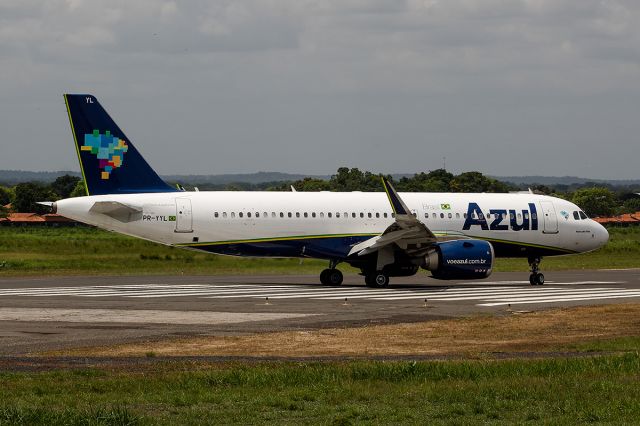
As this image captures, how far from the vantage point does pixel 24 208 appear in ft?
465

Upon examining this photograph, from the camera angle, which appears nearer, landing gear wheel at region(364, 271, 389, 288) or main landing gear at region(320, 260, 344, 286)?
landing gear wheel at region(364, 271, 389, 288)

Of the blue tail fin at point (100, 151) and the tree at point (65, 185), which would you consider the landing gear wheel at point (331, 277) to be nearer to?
the blue tail fin at point (100, 151)

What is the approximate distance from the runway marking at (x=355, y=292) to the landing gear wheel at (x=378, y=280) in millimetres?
455

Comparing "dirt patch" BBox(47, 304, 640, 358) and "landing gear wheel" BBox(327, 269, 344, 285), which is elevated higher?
"dirt patch" BBox(47, 304, 640, 358)

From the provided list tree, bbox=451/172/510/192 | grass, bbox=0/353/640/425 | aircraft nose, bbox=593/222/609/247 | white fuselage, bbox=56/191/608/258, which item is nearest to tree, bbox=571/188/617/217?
tree, bbox=451/172/510/192

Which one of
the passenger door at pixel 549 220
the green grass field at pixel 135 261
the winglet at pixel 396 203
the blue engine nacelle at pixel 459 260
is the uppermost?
the winglet at pixel 396 203

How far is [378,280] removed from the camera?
4100 centimetres

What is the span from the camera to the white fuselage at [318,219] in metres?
39.9

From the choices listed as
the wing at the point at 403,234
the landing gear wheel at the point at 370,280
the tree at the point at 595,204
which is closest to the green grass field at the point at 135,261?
the landing gear wheel at the point at 370,280

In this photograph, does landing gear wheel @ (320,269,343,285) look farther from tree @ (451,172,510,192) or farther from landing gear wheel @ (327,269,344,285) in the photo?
tree @ (451,172,510,192)

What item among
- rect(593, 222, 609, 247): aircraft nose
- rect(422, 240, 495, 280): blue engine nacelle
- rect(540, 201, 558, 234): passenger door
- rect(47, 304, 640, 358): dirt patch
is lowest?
rect(47, 304, 640, 358): dirt patch

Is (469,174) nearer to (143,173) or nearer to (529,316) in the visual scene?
(143,173)

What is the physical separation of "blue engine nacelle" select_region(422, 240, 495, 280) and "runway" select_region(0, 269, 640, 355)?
597 millimetres

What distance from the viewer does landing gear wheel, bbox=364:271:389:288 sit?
41.0 meters
